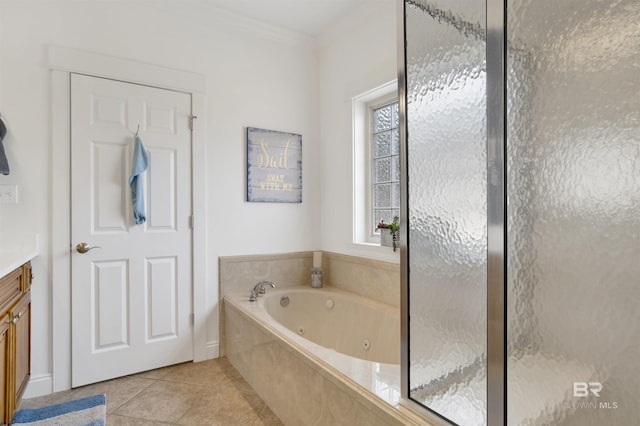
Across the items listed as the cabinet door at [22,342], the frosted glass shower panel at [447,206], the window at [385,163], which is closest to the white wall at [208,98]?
the cabinet door at [22,342]

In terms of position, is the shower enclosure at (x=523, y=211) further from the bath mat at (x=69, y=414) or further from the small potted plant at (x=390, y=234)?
the bath mat at (x=69, y=414)

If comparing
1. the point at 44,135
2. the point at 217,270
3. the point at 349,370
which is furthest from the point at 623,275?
the point at 44,135

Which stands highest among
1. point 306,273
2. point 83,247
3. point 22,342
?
point 83,247

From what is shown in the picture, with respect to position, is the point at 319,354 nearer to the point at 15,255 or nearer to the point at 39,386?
the point at 15,255

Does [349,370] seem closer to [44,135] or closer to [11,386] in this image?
[11,386]

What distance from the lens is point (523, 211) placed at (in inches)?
30.8

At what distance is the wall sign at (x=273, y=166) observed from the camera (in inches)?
108

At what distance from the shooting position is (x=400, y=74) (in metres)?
1.13

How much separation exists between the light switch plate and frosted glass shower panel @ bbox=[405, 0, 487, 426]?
7.36 feet

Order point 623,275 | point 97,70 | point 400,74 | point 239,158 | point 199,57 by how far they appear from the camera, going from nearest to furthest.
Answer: point 623,275 → point 400,74 → point 97,70 → point 199,57 → point 239,158

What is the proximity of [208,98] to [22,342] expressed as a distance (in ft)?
6.23

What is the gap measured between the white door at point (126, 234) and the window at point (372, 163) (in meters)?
1.30

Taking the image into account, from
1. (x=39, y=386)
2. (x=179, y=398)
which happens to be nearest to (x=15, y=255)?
(x=39, y=386)

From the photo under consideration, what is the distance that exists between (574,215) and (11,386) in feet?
7.29
